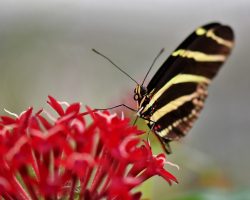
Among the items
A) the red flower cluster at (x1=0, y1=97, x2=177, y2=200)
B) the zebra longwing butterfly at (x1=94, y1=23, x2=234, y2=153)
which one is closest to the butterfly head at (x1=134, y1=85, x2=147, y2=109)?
the zebra longwing butterfly at (x1=94, y1=23, x2=234, y2=153)

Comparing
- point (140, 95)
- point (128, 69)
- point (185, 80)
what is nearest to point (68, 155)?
point (140, 95)

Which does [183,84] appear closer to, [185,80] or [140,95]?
[185,80]

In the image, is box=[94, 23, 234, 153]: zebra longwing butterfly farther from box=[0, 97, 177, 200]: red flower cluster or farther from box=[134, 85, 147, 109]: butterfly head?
box=[0, 97, 177, 200]: red flower cluster

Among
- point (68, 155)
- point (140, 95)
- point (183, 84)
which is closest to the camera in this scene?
point (68, 155)

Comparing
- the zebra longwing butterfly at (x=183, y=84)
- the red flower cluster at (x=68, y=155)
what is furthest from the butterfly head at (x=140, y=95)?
the red flower cluster at (x=68, y=155)

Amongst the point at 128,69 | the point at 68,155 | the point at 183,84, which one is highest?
the point at 68,155

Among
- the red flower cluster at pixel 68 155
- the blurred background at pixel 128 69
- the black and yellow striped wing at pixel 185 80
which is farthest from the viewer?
the blurred background at pixel 128 69

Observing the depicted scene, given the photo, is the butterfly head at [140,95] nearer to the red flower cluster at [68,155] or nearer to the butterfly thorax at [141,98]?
the butterfly thorax at [141,98]
